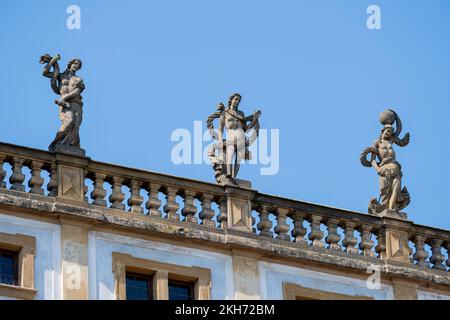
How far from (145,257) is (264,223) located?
2909 millimetres

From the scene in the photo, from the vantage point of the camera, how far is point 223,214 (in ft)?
171

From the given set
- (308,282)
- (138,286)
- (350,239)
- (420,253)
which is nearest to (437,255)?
(420,253)

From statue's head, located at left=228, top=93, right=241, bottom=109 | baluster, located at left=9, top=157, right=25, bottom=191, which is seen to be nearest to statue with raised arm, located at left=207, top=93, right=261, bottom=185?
statue's head, located at left=228, top=93, right=241, bottom=109

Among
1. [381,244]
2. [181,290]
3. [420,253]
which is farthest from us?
[420,253]

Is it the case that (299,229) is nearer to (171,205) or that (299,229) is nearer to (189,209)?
(189,209)

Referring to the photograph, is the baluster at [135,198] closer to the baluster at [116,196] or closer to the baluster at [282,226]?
the baluster at [116,196]

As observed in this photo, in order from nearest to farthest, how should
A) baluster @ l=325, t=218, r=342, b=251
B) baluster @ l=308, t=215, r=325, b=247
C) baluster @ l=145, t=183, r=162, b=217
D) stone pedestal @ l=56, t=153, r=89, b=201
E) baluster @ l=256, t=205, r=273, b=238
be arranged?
stone pedestal @ l=56, t=153, r=89, b=201 → baluster @ l=145, t=183, r=162, b=217 → baluster @ l=256, t=205, r=273, b=238 → baluster @ l=308, t=215, r=325, b=247 → baluster @ l=325, t=218, r=342, b=251

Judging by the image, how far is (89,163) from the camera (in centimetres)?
5138

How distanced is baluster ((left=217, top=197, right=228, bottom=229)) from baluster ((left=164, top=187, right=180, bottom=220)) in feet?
3.07

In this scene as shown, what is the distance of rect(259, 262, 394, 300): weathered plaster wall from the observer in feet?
170

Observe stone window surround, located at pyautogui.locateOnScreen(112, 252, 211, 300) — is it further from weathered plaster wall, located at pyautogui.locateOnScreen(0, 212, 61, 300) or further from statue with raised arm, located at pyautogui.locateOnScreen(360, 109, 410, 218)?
statue with raised arm, located at pyautogui.locateOnScreen(360, 109, 410, 218)

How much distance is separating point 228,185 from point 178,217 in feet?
4.55

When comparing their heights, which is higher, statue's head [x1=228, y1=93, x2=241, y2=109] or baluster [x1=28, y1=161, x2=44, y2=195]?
statue's head [x1=228, y1=93, x2=241, y2=109]
